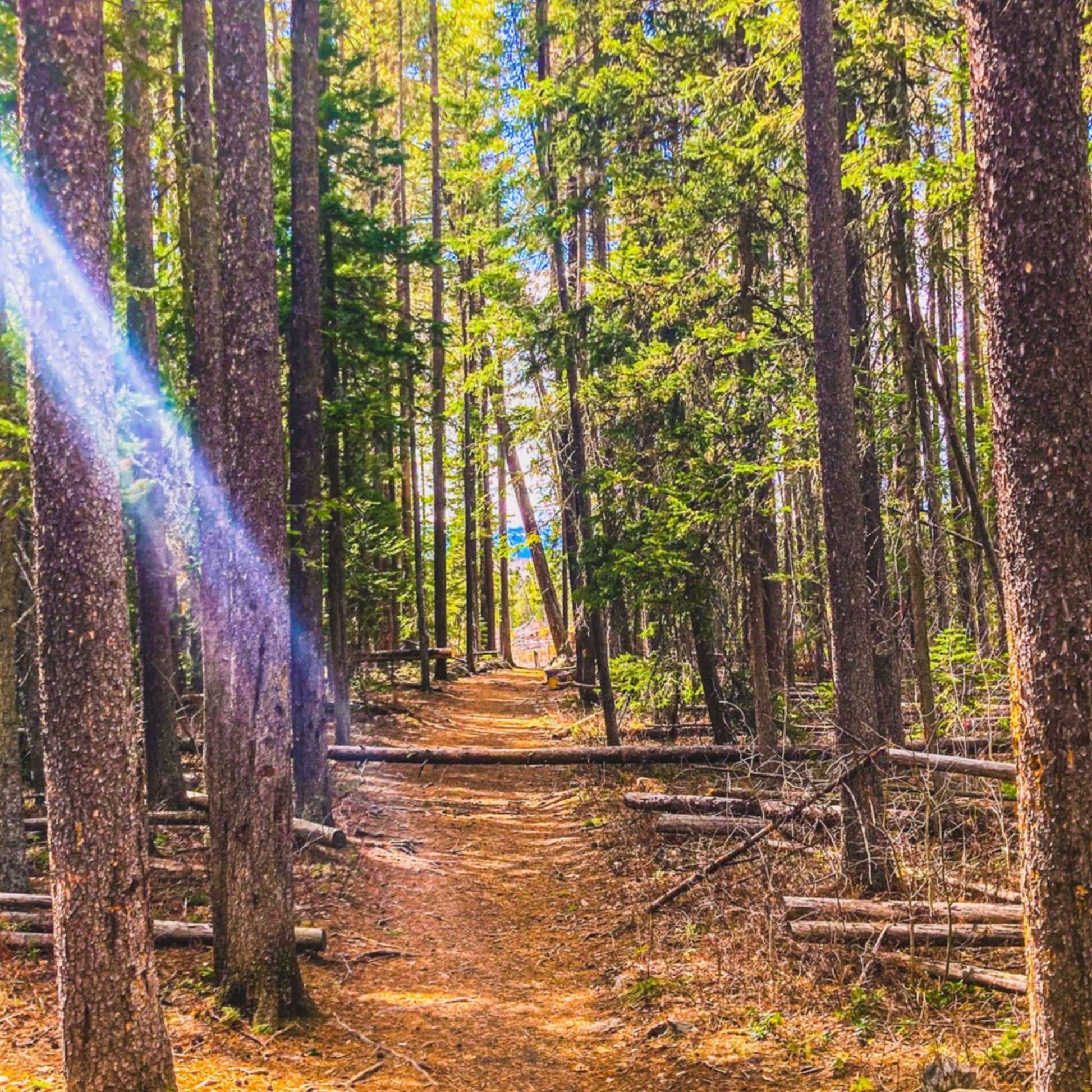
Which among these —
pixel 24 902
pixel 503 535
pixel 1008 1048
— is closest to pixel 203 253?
pixel 24 902

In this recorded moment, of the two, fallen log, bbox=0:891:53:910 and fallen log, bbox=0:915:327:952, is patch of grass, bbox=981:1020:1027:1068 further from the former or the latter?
fallen log, bbox=0:891:53:910

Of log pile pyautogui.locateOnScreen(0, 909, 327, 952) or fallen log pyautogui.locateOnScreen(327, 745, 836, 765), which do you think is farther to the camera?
fallen log pyautogui.locateOnScreen(327, 745, 836, 765)

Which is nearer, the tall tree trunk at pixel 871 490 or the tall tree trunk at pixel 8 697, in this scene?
the tall tree trunk at pixel 8 697

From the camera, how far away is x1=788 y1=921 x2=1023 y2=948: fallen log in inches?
240

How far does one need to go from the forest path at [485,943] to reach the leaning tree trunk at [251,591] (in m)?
1.03

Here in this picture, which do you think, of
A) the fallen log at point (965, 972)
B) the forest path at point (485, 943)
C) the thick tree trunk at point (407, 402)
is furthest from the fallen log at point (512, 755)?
the fallen log at point (965, 972)

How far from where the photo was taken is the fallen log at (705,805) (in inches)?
351

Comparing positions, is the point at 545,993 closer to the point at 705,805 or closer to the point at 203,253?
the point at 705,805

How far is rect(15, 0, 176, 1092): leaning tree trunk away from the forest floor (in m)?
1.35

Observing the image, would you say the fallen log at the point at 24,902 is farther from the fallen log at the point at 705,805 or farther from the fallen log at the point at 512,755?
the fallen log at the point at 705,805

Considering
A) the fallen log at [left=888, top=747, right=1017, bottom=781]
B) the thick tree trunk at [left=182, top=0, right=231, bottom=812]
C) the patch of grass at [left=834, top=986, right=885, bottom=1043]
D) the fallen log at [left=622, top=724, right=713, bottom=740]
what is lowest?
the patch of grass at [left=834, top=986, right=885, bottom=1043]

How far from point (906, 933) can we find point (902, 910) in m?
0.26

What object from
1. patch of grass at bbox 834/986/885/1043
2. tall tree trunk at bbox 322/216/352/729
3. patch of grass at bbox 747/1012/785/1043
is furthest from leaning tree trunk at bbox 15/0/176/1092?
tall tree trunk at bbox 322/216/352/729

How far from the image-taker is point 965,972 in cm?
598
